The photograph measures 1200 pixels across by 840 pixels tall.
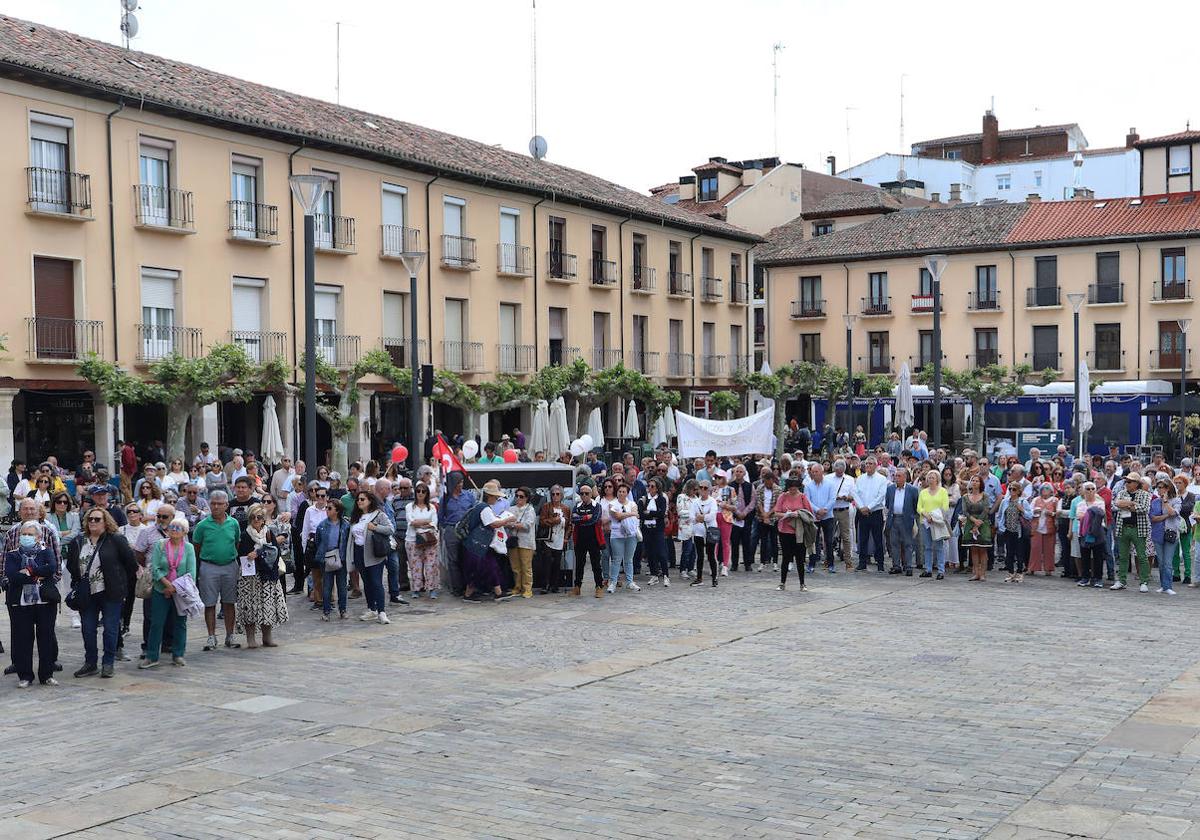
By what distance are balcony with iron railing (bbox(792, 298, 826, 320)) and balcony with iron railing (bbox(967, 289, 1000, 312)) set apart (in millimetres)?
6570

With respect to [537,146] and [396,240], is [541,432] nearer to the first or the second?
[396,240]

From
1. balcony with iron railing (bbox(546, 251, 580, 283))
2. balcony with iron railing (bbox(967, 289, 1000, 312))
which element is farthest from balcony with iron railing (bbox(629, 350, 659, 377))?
balcony with iron railing (bbox(967, 289, 1000, 312))

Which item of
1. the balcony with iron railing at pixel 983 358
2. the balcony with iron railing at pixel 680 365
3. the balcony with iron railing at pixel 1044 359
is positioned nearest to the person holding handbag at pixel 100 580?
the balcony with iron railing at pixel 680 365

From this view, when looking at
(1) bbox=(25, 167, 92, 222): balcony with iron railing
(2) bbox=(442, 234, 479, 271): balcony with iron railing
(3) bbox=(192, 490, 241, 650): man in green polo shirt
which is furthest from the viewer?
(2) bbox=(442, 234, 479, 271): balcony with iron railing

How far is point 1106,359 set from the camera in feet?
173

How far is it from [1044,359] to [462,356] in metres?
27.0

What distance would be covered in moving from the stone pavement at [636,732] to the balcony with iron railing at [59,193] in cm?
1498

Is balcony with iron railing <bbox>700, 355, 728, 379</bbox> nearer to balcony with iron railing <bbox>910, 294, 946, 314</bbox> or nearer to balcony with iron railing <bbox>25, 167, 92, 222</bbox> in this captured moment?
balcony with iron railing <bbox>910, 294, 946, 314</bbox>

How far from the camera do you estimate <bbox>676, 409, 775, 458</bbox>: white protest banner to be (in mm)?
25531

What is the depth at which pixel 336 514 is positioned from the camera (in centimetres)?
1548

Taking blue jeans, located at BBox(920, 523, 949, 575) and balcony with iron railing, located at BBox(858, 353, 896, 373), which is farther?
balcony with iron railing, located at BBox(858, 353, 896, 373)

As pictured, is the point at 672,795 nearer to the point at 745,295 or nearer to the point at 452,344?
the point at 452,344

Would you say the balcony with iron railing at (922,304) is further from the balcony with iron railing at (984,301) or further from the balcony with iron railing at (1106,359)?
the balcony with iron railing at (1106,359)

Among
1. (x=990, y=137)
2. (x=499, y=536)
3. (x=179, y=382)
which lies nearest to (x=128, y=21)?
(x=179, y=382)
